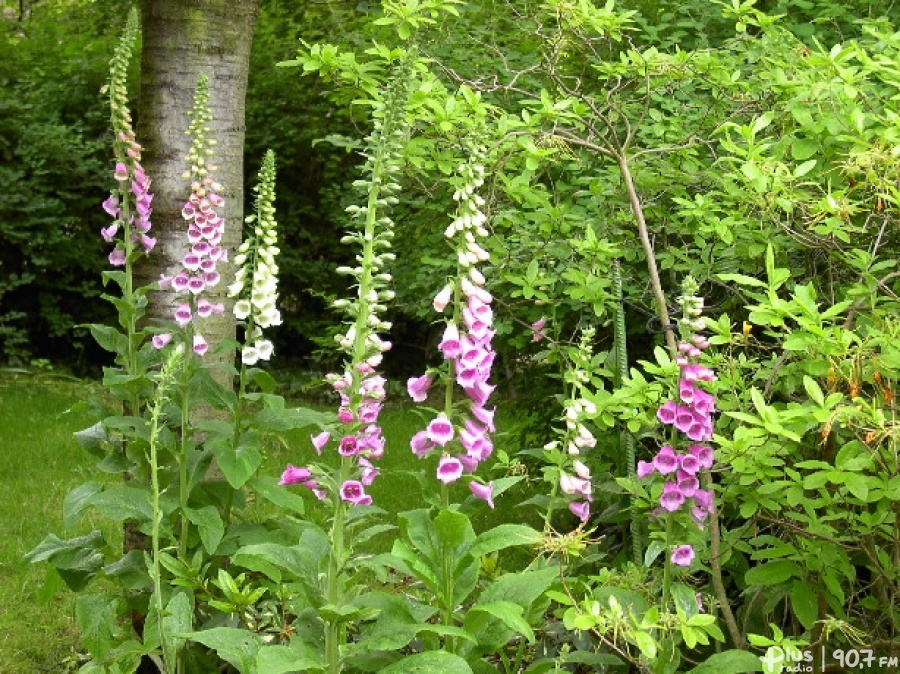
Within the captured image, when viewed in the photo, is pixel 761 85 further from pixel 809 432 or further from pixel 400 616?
pixel 400 616

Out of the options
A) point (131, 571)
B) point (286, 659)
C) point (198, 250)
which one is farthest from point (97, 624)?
point (198, 250)

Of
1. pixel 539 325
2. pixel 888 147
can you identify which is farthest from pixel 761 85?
pixel 539 325

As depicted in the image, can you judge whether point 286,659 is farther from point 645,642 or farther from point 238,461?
point 238,461

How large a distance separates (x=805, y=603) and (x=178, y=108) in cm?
276

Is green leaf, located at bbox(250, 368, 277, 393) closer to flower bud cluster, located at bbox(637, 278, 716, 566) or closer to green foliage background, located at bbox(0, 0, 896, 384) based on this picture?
green foliage background, located at bbox(0, 0, 896, 384)

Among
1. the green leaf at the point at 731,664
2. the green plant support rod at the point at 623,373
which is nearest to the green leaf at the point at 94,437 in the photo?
the green plant support rod at the point at 623,373

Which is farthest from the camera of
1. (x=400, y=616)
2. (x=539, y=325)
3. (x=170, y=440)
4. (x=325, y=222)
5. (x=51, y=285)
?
(x=325, y=222)

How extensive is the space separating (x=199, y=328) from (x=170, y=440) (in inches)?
23.7

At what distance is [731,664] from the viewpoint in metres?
2.96

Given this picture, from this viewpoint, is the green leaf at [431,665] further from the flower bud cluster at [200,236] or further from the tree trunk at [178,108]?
the tree trunk at [178,108]

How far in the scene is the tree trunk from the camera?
405 centimetres

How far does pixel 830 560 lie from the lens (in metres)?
3.05

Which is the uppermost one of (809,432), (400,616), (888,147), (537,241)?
(888,147)

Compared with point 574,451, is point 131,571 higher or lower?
lower
